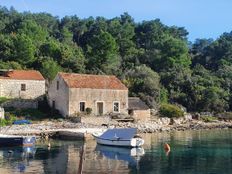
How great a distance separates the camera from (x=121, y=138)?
46844 millimetres

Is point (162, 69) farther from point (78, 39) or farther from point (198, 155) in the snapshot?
point (198, 155)

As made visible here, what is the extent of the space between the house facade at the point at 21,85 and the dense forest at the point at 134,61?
8954 millimetres

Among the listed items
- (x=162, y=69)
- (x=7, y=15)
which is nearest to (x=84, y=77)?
(x=162, y=69)

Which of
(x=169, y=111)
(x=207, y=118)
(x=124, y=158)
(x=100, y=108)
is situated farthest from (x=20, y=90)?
(x=207, y=118)

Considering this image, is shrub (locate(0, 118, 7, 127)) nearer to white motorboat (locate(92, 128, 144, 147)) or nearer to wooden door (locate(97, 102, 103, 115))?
white motorboat (locate(92, 128, 144, 147))

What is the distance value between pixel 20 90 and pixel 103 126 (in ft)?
44.4

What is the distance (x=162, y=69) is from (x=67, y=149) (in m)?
58.5

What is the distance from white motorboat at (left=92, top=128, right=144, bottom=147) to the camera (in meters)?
46.1

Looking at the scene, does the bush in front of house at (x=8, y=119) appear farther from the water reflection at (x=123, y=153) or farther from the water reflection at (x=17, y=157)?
the water reflection at (x=123, y=153)

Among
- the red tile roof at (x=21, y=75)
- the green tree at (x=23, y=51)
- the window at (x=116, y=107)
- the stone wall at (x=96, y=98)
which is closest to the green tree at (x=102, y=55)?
the green tree at (x=23, y=51)

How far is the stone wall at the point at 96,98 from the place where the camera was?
61.3 m

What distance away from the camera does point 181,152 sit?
42188mm

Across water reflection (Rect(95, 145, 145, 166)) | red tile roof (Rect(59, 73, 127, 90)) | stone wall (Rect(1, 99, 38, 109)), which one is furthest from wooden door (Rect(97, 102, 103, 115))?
water reflection (Rect(95, 145, 145, 166))

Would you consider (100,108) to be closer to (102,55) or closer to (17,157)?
(17,157)
